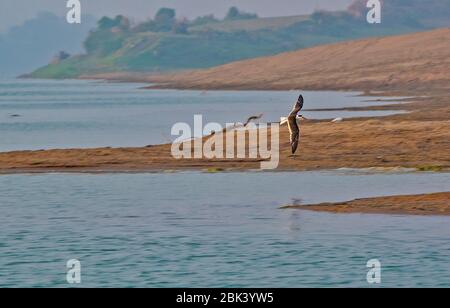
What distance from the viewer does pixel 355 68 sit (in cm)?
15125

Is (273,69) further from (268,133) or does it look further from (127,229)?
(127,229)

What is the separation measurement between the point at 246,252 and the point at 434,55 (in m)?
112

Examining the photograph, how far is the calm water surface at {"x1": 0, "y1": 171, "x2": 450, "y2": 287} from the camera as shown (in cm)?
2719

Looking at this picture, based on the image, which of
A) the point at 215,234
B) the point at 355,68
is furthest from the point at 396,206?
the point at 355,68

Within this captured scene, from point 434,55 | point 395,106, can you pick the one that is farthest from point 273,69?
point 395,106

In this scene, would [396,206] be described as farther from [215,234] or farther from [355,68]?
[355,68]

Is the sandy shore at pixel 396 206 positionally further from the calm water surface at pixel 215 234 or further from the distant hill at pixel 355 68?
the distant hill at pixel 355 68

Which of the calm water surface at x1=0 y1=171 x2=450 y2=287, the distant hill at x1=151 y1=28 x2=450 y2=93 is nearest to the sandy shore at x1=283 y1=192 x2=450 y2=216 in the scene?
the calm water surface at x1=0 y1=171 x2=450 y2=287

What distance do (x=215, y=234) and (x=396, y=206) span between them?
5.07m

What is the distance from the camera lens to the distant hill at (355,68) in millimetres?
129875

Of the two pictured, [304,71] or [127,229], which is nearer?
[127,229]

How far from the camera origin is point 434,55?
139m

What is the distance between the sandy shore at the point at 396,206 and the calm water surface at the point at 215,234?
56 cm

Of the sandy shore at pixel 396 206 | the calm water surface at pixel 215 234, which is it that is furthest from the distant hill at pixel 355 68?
the sandy shore at pixel 396 206
